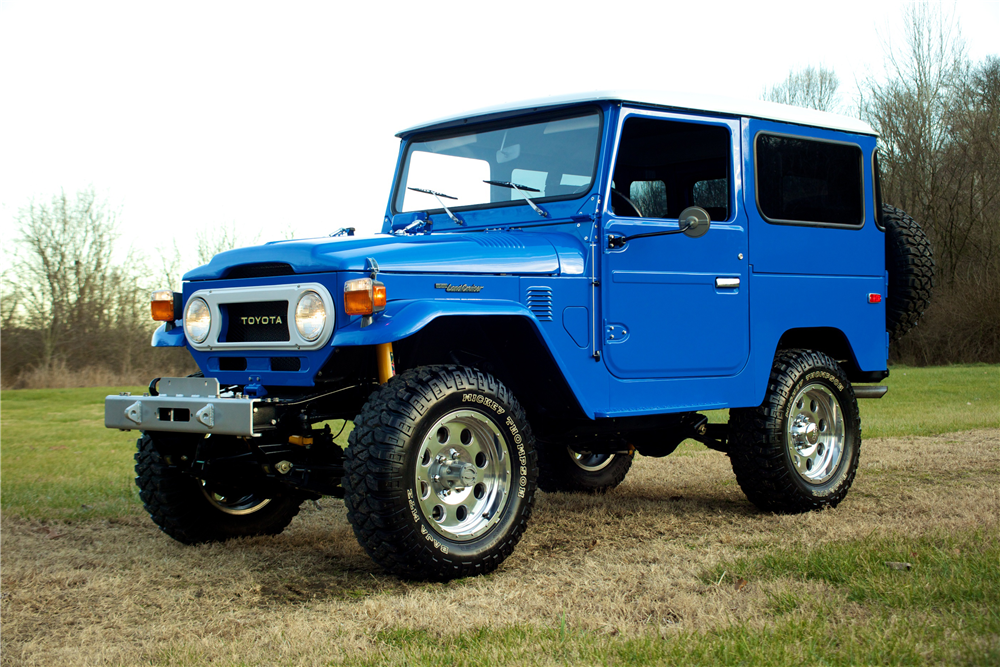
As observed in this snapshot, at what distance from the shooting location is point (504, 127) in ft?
19.8

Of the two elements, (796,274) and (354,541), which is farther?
(796,274)

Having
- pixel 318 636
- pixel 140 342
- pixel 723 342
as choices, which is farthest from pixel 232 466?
pixel 140 342

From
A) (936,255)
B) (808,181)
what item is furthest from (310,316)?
(936,255)

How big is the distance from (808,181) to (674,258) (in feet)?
5.04

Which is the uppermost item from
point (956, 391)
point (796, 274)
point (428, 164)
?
point (428, 164)

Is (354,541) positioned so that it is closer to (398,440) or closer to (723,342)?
(398,440)

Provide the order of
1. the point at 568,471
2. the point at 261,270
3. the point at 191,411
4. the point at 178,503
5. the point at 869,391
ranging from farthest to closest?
the point at 568,471, the point at 869,391, the point at 178,503, the point at 261,270, the point at 191,411

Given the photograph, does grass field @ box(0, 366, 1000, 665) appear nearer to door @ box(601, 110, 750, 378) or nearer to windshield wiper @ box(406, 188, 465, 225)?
door @ box(601, 110, 750, 378)

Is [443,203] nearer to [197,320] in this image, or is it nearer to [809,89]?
[197,320]

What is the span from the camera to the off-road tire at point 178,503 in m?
5.37

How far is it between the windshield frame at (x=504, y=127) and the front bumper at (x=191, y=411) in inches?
84.5

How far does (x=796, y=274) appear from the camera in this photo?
21.2 ft

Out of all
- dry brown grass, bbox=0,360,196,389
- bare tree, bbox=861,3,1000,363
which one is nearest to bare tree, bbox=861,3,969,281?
bare tree, bbox=861,3,1000,363

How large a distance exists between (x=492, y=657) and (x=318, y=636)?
77 cm
